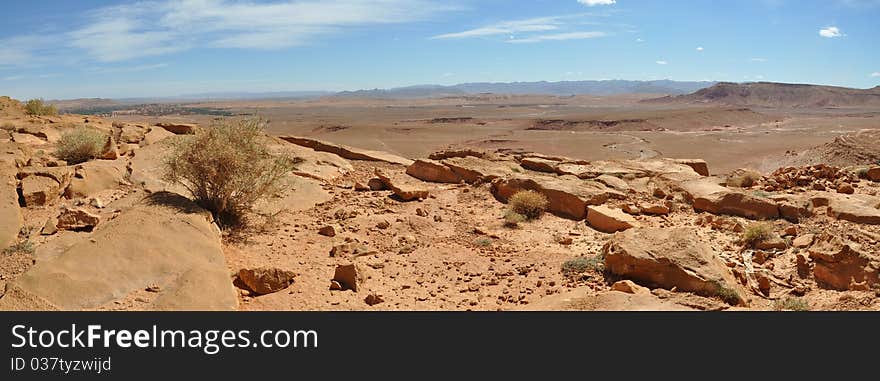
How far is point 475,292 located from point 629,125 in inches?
2359

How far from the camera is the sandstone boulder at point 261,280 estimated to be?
5.82m

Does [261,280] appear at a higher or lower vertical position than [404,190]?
lower

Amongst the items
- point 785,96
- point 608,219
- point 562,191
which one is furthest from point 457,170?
point 785,96

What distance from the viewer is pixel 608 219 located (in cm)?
959

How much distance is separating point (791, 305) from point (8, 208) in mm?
9230

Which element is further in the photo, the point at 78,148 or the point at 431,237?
the point at 78,148

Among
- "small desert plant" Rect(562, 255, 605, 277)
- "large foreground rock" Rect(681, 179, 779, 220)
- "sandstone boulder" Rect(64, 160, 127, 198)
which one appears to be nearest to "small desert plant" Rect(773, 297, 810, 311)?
"small desert plant" Rect(562, 255, 605, 277)

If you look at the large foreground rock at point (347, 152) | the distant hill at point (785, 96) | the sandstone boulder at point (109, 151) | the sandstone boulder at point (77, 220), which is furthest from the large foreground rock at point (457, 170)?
the distant hill at point (785, 96)

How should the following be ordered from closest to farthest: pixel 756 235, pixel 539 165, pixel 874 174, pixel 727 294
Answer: pixel 727 294
pixel 756 235
pixel 874 174
pixel 539 165

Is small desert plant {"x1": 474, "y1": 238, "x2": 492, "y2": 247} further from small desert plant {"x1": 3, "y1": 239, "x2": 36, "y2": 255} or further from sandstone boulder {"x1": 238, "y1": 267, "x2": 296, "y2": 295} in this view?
small desert plant {"x1": 3, "y1": 239, "x2": 36, "y2": 255}

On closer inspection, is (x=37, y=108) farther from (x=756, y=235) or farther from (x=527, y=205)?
(x=756, y=235)

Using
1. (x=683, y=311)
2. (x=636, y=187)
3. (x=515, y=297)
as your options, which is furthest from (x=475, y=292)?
(x=636, y=187)

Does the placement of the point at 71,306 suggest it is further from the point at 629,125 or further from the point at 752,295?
the point at 629,125

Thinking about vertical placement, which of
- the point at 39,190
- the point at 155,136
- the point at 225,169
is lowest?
the point at 39,190
